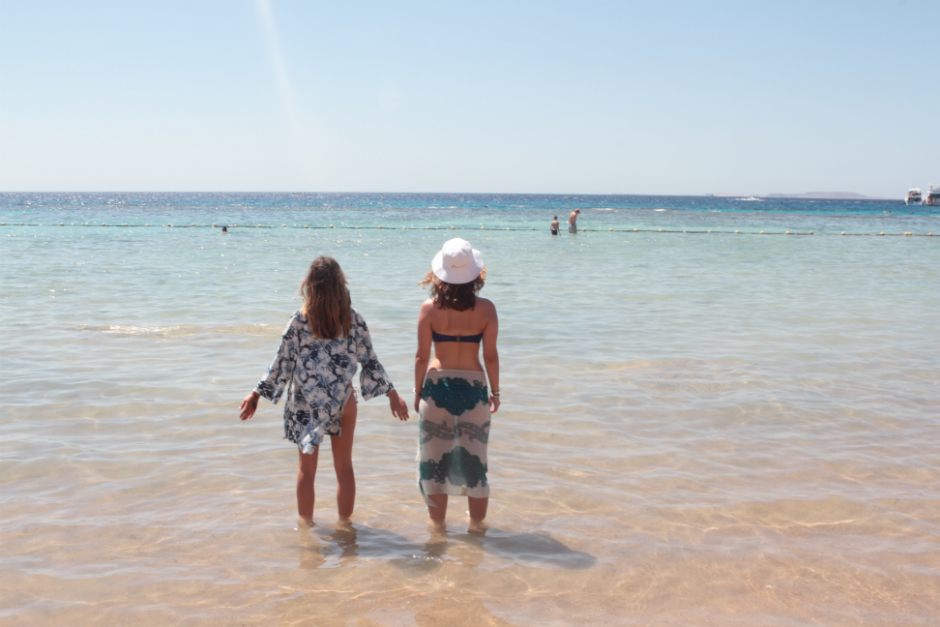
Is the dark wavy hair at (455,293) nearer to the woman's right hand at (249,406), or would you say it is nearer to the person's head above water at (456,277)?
the person's head above water at (456,277)

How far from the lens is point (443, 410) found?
13.5ft

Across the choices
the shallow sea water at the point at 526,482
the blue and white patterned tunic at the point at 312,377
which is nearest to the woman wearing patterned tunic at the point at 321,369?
the blue and white patterned tunic at the point at 312,377

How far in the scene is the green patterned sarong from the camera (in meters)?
4.08

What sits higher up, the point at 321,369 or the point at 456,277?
the point at 456,277

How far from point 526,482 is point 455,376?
4.52ft

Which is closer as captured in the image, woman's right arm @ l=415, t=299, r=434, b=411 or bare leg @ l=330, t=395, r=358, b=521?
woman's right arm @ l=415, t=299, r=434, b=411

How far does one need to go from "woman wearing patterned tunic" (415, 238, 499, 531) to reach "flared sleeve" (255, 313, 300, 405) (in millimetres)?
687

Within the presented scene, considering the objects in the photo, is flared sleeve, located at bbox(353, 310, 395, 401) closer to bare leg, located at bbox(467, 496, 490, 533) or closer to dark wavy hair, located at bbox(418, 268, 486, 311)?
dark wavy hair, located at bbox(418, 268, 486, 311)

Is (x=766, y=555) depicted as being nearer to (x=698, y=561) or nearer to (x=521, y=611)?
(x=698, y=561)

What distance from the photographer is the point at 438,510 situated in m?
4.32

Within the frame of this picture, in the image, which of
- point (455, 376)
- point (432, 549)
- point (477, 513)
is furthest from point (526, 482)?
point (455, 376)

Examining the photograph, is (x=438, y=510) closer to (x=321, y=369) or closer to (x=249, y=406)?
(x=321, y=369)

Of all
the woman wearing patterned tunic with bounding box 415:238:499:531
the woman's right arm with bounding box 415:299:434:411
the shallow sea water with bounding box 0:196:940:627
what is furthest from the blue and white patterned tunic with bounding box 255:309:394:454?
the shallow sea water with bounding box 0:196:940:627

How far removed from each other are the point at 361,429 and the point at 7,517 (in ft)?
8.31
